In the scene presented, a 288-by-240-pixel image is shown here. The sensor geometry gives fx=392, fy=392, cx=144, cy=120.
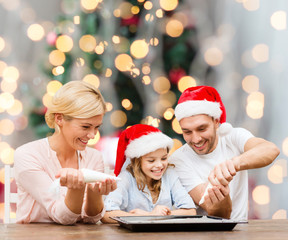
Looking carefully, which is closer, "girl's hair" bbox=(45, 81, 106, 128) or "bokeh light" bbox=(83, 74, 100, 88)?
"girl's hair" bbox=(45, 81, 106, 128)

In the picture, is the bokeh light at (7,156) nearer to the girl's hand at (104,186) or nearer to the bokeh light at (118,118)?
the bokeh light at (118,118)

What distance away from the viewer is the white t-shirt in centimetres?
166

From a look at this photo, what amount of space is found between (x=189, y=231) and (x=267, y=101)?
5.62ft

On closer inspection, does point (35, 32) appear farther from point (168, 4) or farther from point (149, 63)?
point (168, 4)

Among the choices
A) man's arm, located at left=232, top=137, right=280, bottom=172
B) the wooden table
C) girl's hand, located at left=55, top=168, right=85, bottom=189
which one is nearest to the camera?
the wooden table

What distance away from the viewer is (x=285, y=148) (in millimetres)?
2531

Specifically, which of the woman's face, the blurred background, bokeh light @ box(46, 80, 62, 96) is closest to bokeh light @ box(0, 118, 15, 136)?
the blurred background

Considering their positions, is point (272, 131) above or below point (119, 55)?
below

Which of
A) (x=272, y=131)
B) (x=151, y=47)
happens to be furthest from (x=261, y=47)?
(x=151, y=47)

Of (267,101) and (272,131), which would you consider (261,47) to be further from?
(272,131)

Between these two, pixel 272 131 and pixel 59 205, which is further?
pixel 272 131

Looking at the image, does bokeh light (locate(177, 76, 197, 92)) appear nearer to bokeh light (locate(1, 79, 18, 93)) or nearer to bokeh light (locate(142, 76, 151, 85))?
bokeh light (locate(142, 76, 151, 85))

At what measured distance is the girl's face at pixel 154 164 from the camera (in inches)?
61.8

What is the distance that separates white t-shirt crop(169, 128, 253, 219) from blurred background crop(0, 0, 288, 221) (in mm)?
679
